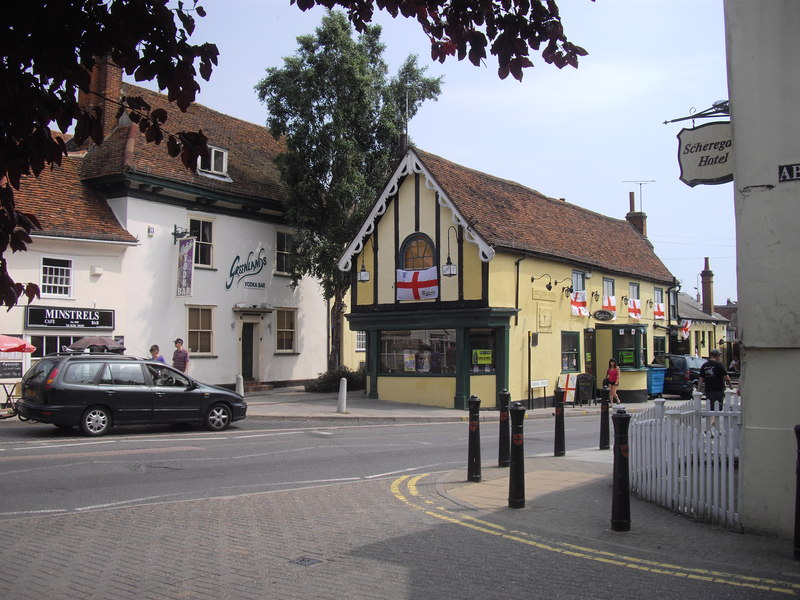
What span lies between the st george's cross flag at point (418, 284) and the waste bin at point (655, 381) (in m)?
10.4

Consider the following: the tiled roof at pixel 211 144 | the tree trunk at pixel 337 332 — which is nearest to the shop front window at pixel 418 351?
the tree trunk at pixel 337 332

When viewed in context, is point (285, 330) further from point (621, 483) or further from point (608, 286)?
point (621, 483)

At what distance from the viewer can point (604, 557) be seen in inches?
253

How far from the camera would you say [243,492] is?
953 centimetres

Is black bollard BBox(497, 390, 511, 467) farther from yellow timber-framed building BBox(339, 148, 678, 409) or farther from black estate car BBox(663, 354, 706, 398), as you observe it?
black estate car BBox(663, 354, 706, 398)

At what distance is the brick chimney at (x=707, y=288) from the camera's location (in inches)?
2276

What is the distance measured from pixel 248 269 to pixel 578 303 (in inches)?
476

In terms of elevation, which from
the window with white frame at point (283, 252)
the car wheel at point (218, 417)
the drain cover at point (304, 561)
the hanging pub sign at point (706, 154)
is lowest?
the drain cover at point (304, 561)

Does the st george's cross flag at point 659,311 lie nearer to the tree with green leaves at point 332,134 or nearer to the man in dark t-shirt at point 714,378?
the tree with green leaves at point 332,134

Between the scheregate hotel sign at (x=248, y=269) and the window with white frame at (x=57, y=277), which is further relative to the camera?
Answer: the scheregate hotel sign at (x=248, y=269)

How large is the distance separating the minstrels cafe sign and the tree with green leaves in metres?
7.50

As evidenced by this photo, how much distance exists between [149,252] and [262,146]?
9.35 meters

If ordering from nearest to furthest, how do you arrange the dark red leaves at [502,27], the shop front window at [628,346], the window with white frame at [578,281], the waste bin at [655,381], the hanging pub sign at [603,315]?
1. the dark red leaves at [502,27]
2. the window with white frame at [578,281]
3. the shop front window at [628,346]
4. the hanging pub sign at [603,315]
5. the waste bin at [655,381]

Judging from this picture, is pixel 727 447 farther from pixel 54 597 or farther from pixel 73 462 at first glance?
pixel 73 462
